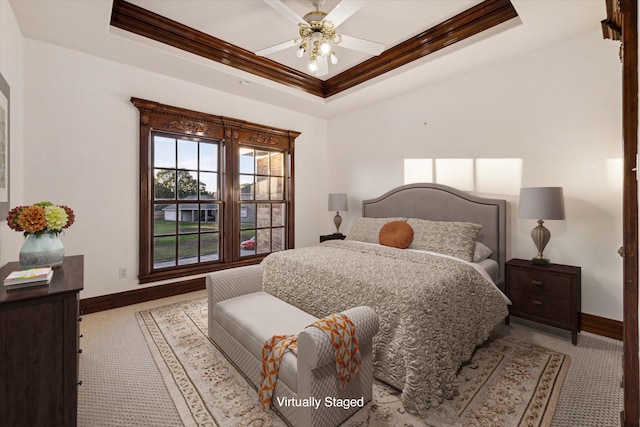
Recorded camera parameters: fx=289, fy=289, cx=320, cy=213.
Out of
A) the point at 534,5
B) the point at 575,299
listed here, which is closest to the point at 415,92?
the point at 534,5

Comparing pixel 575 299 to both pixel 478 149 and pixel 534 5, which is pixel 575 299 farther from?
pixel 534 5

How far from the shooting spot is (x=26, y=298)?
4.08ft

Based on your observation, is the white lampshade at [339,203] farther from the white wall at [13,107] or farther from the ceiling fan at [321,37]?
the white wall at [13,107]

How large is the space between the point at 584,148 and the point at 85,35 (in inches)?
186

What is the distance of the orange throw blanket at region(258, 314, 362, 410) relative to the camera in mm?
1431

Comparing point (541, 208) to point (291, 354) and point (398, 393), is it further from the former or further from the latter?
point (291, 354)

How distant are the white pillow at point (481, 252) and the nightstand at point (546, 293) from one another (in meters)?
0.26

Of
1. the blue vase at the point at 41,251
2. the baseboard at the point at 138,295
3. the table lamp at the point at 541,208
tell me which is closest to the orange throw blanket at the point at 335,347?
the blue vase at the point at 41,251

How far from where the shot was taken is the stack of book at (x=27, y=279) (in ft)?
4.36

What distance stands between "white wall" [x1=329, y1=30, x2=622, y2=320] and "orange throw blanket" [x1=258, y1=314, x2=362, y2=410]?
249 cm

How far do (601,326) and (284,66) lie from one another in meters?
4.31

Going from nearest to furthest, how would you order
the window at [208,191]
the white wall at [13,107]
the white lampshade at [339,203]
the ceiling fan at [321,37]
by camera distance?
the white wall at [13,107] → the ceiling fan at [321,37] → the window at [208,191] → the white lampshade at [339,203]

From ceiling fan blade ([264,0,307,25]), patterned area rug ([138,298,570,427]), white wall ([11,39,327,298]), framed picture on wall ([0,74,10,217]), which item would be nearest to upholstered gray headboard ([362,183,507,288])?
patterned area rug ([138,298,570,427])

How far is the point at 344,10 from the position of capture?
2088 mm
